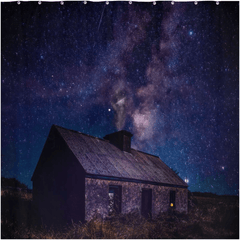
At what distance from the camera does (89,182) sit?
676 centimetres

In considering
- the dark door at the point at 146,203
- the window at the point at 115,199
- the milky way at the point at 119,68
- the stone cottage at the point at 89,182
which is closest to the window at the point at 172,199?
the stone cottage at the point at 89,182

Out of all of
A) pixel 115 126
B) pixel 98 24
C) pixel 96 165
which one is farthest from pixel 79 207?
pixel 98 24

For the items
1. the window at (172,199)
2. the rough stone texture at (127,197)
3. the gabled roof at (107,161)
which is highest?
the gabled roof at (107,161)

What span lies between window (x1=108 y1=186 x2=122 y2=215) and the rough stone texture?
18 centimetres

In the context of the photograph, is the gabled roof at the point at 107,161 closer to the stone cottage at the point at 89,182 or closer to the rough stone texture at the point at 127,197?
the stone cottage at the point at 89,182

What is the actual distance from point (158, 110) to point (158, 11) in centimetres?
260

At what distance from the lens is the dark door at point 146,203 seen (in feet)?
28.9

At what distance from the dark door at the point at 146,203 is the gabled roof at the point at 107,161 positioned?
54 centimetres

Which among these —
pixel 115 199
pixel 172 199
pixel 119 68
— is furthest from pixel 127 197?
pixel 119 68

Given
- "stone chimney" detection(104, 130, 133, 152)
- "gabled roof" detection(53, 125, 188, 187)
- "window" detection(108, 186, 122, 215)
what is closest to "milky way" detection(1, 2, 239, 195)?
"gabled roof" detection(53, 125, 188, 187)

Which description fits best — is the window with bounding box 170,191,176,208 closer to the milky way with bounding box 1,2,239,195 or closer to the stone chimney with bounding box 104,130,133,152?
the stone chimney with bounding box 104,130,133,152

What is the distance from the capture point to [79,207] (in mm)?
6527

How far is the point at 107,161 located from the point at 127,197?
164cm

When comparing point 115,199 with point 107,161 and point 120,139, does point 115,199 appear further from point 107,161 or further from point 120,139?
point 120,139
